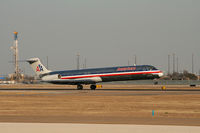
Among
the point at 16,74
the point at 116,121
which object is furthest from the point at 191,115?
the point at 16,74

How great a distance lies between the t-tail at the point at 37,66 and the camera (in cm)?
7750

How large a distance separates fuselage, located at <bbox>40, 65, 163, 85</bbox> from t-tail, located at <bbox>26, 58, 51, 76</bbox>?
4496 mm

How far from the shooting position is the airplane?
220 ft

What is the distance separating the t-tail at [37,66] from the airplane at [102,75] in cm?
208

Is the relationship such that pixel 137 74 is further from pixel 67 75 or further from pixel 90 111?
pixel 90 111

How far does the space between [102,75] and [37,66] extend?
1671 centimetres

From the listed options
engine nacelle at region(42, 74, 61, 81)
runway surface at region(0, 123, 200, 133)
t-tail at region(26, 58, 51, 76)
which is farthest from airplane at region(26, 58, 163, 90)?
runway surface at region(0, 123, 200, 133)

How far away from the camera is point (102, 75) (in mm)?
68688

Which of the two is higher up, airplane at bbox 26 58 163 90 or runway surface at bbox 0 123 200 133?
airplane at bbox 26 58 163 90

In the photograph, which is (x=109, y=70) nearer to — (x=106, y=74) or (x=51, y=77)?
(x=106, y=74)

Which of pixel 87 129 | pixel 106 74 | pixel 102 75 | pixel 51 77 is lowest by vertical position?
pixel 87 129

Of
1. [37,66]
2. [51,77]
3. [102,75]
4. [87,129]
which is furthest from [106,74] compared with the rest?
[87,129]

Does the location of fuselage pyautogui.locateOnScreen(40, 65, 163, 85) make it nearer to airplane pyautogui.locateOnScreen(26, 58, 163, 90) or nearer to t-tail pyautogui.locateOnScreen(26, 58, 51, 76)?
airplane pyautogui.locateOnScreen(26, 58, 163, 90)

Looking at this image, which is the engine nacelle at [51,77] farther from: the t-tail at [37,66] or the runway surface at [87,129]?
the runway surface at [87,129]
